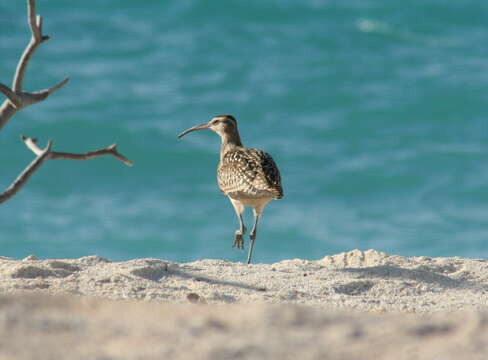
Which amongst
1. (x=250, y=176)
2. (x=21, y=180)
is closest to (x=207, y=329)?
(x=21, y=180)

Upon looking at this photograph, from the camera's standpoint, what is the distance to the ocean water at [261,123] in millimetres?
19547

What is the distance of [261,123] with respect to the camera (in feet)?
75.5

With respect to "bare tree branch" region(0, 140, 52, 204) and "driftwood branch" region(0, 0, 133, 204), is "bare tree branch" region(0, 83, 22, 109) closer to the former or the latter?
"driftwood branch" region(0, 0, 133, 204)

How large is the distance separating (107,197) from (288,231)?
4.19 metres

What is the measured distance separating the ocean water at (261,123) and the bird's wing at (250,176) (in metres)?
8.06

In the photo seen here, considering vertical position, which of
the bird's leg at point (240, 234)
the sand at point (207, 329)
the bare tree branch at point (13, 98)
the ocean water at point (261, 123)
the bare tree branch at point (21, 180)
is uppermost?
the ocean water at point (261, 123)

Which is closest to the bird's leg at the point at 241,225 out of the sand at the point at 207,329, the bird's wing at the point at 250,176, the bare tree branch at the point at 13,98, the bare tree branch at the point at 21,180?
the bird's wing at the point at 250,176

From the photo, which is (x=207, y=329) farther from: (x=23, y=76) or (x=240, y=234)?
(x=240, y=234)

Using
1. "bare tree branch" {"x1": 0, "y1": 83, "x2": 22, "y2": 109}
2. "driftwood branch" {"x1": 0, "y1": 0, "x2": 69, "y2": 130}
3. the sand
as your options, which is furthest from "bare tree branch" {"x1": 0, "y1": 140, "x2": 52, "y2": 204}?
the sand

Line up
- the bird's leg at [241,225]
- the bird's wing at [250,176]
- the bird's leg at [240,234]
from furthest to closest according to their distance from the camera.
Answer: the bird's leg at [240,234], the bird's leg at [241,225], the bird's wing at [250,176]

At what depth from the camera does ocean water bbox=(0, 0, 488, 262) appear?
19547mm

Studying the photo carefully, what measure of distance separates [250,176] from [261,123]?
12899 mm

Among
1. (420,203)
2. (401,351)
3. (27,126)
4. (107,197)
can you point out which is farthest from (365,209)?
(401,351)

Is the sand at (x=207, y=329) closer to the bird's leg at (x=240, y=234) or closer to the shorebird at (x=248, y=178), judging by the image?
the shorebird at (x=248, y=178)
